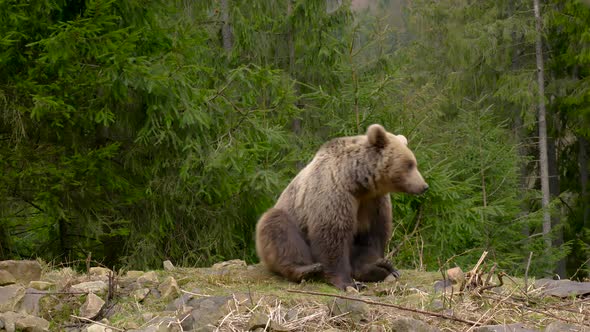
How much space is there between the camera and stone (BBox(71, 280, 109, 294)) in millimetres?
5133

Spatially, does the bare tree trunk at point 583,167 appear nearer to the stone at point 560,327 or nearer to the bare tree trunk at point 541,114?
the bare tree trunk at point 541,114

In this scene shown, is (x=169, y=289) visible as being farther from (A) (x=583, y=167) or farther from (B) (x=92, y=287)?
(A) (x=583, y=167)

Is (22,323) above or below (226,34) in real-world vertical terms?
below

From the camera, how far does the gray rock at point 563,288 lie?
5254 millimetres

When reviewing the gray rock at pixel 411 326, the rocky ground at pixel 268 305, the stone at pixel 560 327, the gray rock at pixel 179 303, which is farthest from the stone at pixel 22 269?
the stone at pixel 560 327

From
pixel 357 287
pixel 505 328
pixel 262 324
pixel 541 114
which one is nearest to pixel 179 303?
pixel 262 324

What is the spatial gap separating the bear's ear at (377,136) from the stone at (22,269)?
281cm

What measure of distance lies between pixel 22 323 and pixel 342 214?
251cm

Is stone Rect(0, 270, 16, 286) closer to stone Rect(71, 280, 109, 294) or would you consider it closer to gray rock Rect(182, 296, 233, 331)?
stone Rect(71, 280, 109, 294)

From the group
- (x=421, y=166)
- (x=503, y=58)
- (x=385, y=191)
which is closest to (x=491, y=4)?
(x=503, y=58)

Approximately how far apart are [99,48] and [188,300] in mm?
4370

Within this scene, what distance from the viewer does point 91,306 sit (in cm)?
488

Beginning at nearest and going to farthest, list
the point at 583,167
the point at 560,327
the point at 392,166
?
the point at 560,327 → the point at 392,166 → the point at 583,167

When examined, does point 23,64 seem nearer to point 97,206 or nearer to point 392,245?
point 97,206
